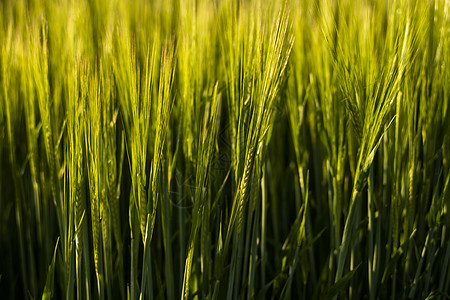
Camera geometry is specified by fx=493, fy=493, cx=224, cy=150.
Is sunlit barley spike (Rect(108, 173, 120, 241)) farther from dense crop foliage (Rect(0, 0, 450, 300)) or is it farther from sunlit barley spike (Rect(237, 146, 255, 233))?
sunlit barley spike (Rect(237, 146, 255, 233))

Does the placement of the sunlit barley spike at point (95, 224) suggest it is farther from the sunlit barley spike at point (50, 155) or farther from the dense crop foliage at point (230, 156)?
the sunlit barley spike at point (50, 155)

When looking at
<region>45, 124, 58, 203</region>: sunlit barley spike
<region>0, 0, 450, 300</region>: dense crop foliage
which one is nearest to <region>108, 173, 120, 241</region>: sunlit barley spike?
<region>0, 0, 450, 300</region>: dense crop foliage

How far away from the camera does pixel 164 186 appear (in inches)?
31.3

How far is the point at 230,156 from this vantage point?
0.97 meters

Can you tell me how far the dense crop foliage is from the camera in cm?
73

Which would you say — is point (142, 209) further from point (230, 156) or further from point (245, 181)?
point (230, 156)

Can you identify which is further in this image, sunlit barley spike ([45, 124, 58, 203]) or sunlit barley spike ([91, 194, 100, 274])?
sunlit barley spike ([45, 124, 58, 203])

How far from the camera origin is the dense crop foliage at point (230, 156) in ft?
2.38

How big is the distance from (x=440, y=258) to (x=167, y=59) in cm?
64

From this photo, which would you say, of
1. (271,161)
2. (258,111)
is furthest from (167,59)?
(271,161)

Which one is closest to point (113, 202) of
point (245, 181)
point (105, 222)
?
point (105, 222)

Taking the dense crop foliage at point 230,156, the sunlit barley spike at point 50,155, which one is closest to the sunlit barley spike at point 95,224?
the dense crop foliage at point 230,156

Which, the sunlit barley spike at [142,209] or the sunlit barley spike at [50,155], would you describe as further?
the sunlit barley spike at [50,155]

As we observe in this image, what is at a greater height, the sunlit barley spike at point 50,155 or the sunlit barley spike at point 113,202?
the sunlit barley spike at point 50,155
